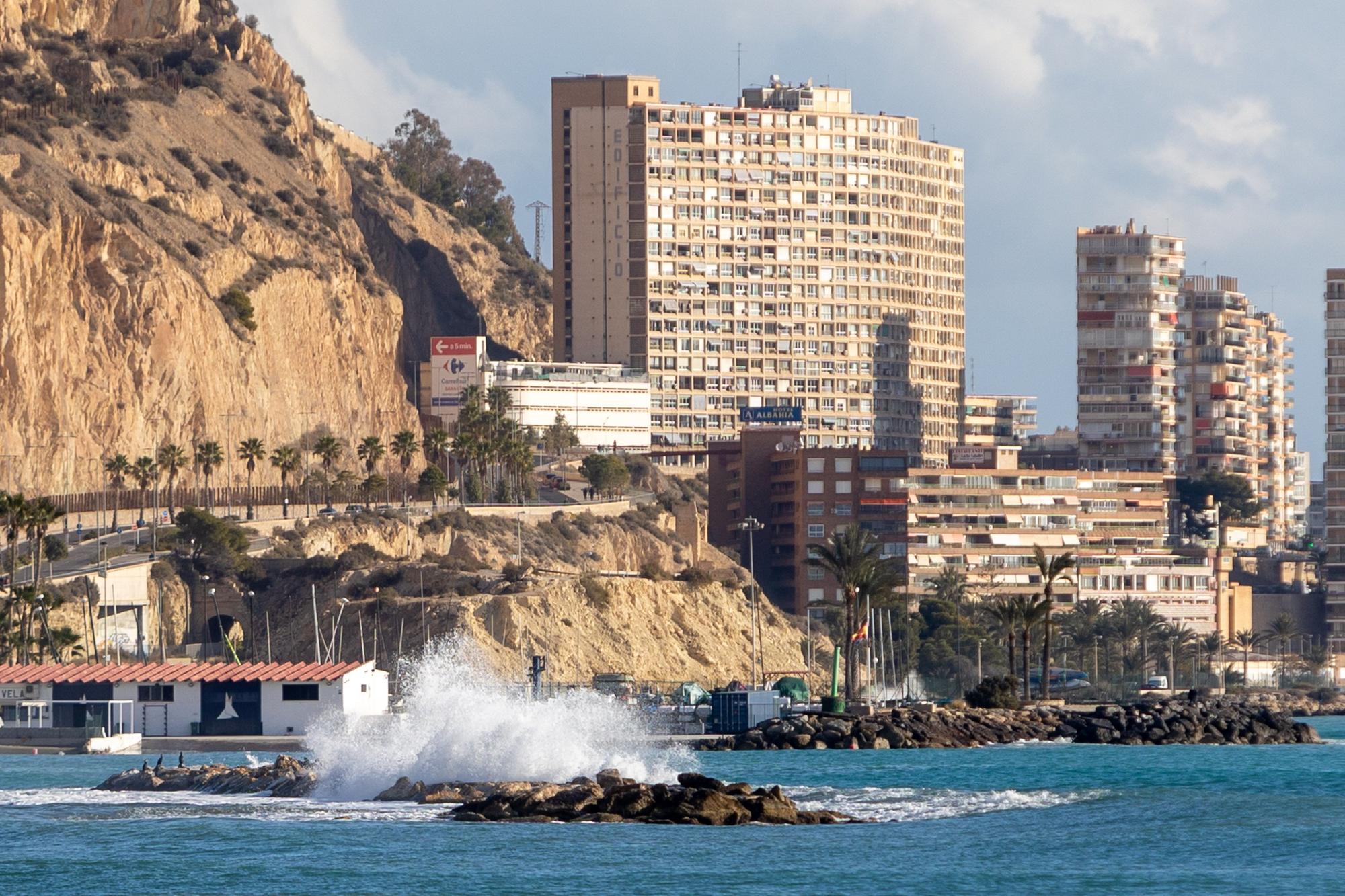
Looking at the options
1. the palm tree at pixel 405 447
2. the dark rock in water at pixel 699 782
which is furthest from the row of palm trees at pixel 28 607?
the dark rock in water at pixel 699 782

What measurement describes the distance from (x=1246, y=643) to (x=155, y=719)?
105 meters

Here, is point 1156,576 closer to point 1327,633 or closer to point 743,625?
point 1327,633

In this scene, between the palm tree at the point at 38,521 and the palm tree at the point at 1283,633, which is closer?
Answer: the palm tree at the point at 38,521

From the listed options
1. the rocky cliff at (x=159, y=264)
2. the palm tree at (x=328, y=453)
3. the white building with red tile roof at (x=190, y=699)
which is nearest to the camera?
the white building with red tile roof at (x=190, y=699)

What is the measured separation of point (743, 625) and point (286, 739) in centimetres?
5806

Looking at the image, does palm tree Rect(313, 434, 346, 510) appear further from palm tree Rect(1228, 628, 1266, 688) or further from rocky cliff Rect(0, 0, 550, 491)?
palm tree Rect(1228, 628, 1266, 688)

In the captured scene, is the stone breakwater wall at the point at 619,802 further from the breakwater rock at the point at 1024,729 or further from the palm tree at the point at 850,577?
the palm tree at the point at 850,577

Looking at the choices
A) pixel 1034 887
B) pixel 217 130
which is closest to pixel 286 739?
pixel 1034 887

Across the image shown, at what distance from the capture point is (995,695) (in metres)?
111

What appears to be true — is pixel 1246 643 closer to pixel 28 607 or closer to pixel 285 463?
pixel 285 463

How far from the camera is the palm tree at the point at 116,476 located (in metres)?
144

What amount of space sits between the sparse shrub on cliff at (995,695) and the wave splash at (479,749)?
127ft

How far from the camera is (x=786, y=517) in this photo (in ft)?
574

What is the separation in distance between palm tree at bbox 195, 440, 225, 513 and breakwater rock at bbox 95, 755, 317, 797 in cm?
7849
